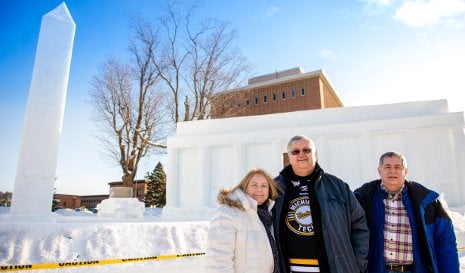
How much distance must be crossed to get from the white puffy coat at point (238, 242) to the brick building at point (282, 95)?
27.8 metres

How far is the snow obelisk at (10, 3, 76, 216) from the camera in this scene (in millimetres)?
10375

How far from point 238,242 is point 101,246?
362 cm

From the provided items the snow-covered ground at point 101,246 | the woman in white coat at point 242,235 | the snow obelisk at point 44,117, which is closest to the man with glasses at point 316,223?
the woman in white coat at point 242,235

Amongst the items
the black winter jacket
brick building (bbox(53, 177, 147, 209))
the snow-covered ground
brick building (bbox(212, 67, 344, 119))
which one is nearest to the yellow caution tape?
the snow-covered ground

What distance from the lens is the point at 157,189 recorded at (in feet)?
125

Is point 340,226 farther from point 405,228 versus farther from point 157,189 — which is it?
point 157,189

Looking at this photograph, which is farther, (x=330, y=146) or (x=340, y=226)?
(x=330, y=146)

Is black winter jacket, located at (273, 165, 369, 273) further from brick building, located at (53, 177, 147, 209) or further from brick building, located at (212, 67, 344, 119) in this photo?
brick building, located at (53, 177, 147, 209)

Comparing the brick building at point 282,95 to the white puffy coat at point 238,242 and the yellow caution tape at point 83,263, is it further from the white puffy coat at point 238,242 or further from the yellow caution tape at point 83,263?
the white puffy coat at point 238,242

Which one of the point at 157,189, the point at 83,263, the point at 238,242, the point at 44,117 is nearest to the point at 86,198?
the point at 157,189

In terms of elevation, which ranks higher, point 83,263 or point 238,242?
point 238,242

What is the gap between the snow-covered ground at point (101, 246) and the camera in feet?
16.0

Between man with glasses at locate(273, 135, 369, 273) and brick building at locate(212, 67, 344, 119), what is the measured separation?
27485 mm

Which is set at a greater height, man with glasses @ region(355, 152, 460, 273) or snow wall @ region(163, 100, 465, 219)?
snow wall @ region(163, 100, 465, 219)
